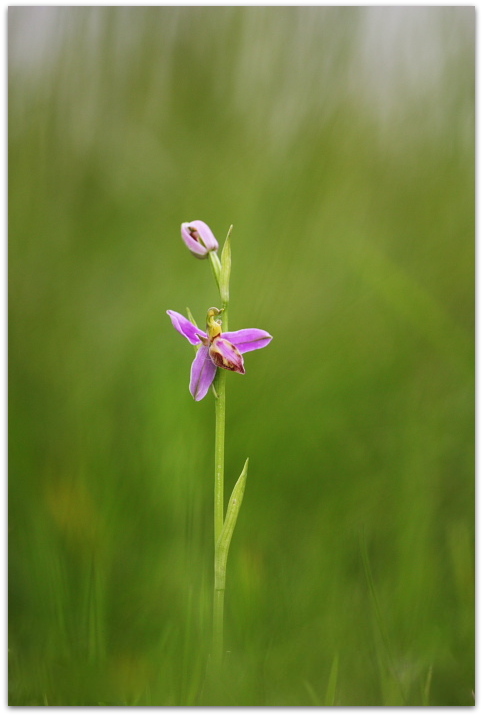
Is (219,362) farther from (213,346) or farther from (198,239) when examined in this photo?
(198,239)

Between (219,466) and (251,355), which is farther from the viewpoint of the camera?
(251,355)

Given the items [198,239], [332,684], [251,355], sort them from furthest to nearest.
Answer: [251,355]
[332,684]
[198,239]

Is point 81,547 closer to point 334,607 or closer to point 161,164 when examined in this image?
point 334,607

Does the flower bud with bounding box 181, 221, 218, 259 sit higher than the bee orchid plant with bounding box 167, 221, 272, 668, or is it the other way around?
the flower bud with bounding box 181, 221, 218, 259

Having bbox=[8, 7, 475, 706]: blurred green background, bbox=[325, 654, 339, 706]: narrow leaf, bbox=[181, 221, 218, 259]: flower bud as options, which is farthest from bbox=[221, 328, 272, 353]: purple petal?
bbox=[325, 654, 339, 706]: narrow leaf

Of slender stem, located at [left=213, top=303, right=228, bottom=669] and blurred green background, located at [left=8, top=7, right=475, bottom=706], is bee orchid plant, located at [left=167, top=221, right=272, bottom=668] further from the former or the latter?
blurred green background, located at [left=8, top=7, right=475, bottom=706]

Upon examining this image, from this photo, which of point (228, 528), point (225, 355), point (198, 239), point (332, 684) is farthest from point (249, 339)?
point (332, 684)

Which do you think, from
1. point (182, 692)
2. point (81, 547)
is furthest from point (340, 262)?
point (182, 692)
